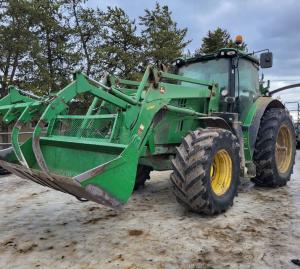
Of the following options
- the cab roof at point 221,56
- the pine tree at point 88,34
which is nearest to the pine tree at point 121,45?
the pine tree at point 88,34

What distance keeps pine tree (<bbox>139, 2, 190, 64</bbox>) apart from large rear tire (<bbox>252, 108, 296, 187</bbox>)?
1665 centimetres

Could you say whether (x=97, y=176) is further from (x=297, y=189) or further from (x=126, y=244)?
(x=297, y=189)

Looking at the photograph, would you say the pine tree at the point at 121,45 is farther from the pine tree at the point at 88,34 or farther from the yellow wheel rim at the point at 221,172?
the yellow wheel rim at the point at 221,172

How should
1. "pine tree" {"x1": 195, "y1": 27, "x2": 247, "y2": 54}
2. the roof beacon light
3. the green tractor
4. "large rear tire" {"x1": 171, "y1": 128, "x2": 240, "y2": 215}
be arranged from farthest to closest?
"pine tree" {"x1": 195, "y1": 27, "x2": 247, "y2": 54}, the roof beacon light, "large rear tire" {"x1": 171, "y1": 128, "x2": 240, "y2": 215}, the green tractor

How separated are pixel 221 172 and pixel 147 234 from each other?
5.16ft

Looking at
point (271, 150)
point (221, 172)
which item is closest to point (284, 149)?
point (271, 150)

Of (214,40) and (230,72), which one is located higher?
(214,40)

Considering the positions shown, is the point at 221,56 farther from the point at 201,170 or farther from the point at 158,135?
the point at 201,170

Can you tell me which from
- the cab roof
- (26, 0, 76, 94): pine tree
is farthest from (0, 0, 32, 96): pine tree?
the cab roof

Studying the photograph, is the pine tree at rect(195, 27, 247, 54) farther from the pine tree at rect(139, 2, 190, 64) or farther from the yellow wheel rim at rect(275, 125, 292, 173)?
the yellow wheel rim at rect(275, 125, 292, 173)

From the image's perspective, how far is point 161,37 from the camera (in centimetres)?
2483

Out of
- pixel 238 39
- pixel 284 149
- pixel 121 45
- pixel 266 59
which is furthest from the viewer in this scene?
pixel 121 45

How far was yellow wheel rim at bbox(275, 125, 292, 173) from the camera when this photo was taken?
7.16 meters

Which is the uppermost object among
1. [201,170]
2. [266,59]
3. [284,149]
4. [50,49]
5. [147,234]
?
[50,49]
